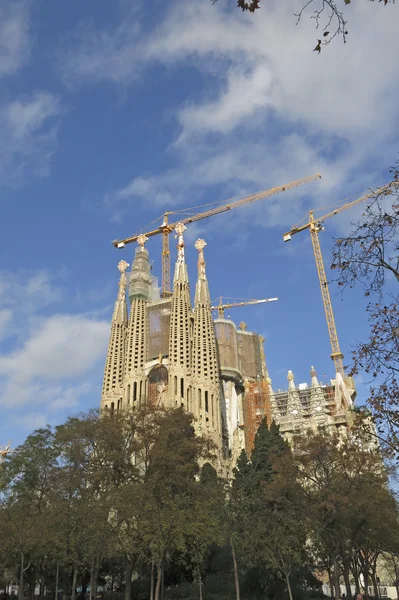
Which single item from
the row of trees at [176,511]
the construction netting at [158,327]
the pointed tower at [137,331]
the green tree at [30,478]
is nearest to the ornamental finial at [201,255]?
the construction netting at [158,327]

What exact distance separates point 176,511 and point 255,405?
179ft

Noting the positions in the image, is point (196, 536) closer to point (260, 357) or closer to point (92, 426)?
point (92, 426)

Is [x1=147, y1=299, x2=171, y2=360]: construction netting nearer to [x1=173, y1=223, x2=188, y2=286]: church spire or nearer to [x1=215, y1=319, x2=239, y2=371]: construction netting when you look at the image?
[x1=173, y1=223, x2=188, y2=286]: church spire

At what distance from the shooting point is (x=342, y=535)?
26688 mm

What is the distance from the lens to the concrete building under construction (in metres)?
66.8

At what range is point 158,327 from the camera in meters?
75.8

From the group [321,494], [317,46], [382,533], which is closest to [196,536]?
[321,494]

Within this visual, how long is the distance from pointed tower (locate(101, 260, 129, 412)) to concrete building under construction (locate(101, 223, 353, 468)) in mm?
129

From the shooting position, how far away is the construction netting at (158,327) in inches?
2901

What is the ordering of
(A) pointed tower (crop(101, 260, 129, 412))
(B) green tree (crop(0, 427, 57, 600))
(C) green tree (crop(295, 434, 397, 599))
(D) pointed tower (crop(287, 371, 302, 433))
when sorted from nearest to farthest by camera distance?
1. (C) green tree (crop(295, 434, 397, 599))
2. (B) green tree (crop(0, 427, 57, 600))
3. (A) pointed tower (crop(101, 260, 129, 412))
4. (D) pointed tower (crop(287, 371, 302, 433))

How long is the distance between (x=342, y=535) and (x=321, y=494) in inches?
126

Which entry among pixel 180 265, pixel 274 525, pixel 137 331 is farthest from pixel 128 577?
pixel 180 265

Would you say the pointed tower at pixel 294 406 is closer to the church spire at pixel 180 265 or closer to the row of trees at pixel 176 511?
the church spire at pixel 180 265

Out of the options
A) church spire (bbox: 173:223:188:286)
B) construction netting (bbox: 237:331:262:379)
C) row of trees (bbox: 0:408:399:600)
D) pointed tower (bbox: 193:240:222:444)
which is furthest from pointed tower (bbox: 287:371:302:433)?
row of trees (bbox: 0:408:399:600)
